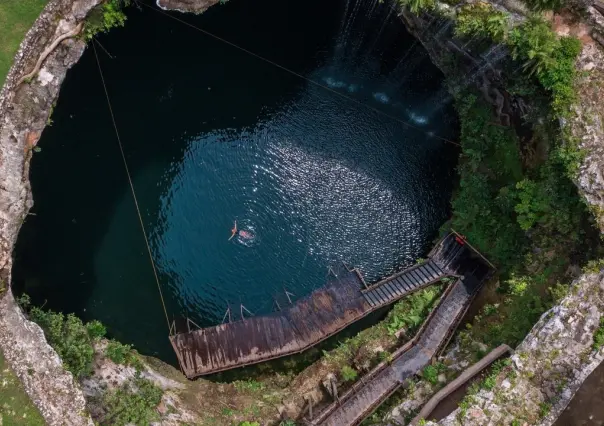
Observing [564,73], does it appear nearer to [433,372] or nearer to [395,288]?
[395,288]

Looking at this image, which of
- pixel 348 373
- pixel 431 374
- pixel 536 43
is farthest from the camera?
pixel 348 373

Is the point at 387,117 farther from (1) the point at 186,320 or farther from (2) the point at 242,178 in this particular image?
(1) the point at 186,320

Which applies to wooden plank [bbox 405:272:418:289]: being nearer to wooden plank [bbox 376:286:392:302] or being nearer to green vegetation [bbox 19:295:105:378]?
wooden plank [bbox 376:286:392:302]

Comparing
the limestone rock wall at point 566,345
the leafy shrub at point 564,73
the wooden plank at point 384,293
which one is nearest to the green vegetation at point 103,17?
the wooden plank at point 384,293

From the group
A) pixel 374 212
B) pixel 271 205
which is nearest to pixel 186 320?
pixel 271 205

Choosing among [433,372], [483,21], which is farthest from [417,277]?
[483,21]

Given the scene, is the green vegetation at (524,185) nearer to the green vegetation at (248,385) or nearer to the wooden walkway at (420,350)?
the wooden walkway at (420,350)

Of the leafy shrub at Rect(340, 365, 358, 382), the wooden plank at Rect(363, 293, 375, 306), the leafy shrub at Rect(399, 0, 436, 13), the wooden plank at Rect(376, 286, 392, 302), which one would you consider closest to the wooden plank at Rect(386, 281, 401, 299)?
the wooden plank at Rect(376, 286, 392, 302)
